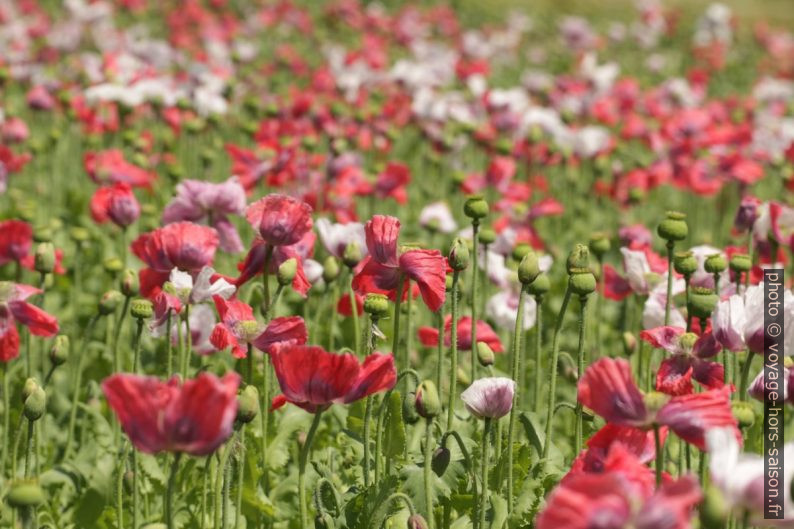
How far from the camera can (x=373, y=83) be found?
24.5 ft

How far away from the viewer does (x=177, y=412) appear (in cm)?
138

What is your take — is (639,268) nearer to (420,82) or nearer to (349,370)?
(349,370)

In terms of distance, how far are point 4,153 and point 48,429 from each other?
1.66m

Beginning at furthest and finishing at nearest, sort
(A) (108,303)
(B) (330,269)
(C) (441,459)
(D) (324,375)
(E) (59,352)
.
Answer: (B) (330,269) → (A) (108,303) → (E) (59,352) → (C) (441,459) → (D) (324,375)

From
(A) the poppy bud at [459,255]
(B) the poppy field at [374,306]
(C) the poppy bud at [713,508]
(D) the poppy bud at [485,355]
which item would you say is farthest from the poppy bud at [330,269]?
(C) the poppy bud at [713,508]

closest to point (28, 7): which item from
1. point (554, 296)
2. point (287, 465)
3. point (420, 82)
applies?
point (420, 82)

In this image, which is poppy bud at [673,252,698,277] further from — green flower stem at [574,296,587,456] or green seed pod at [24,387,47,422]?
green seed pod at [24,387,47,422]

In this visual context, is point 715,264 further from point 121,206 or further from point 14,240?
point 14,240

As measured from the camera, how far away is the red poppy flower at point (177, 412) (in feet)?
4.47

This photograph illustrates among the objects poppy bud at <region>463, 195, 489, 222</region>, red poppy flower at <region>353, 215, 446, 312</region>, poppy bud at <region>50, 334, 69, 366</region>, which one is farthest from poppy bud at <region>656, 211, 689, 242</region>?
poppy bud at <region>50, 334, 69, 366</region>

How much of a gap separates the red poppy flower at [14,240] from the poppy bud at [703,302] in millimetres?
1759

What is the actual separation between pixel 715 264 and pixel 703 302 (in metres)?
0.38

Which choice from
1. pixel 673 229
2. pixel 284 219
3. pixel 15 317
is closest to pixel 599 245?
pixel 673 229

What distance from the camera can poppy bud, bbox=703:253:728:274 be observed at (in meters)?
2.64
